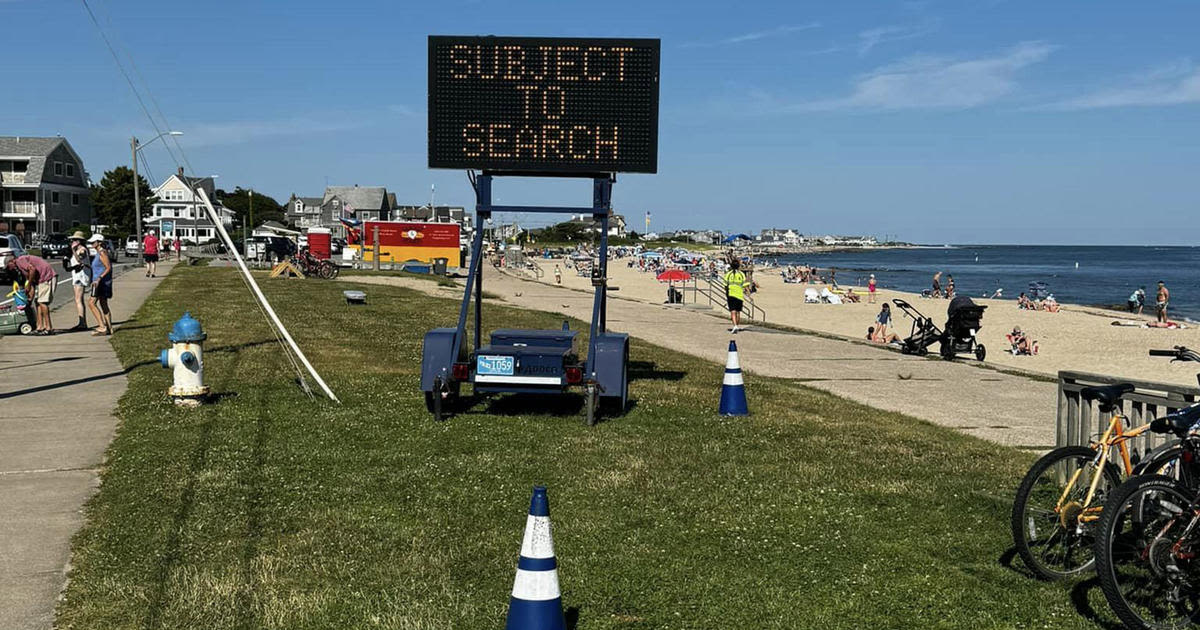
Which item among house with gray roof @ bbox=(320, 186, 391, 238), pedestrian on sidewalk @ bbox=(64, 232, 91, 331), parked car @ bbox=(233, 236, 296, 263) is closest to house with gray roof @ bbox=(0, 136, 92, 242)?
parked car @ bbox=(233, 236, 296, 263)

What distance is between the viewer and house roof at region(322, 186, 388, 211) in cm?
14375

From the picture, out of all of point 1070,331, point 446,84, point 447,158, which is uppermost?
point 446,84

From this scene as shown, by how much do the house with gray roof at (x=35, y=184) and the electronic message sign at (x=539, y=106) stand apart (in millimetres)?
87379

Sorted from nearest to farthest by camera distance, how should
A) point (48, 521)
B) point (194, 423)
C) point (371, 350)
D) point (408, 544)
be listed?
point (408, 544), point (48, 521), point (194, 423), point (371, 350)

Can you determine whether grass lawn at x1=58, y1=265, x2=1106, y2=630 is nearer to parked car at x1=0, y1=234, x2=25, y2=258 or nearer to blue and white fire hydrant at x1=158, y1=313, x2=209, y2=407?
blue and white fire hydrant at x1=158, y1=313, x2=209, y2=407

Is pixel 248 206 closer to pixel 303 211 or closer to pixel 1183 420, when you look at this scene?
pixel 303 211

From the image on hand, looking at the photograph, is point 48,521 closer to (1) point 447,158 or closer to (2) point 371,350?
(1) point 447,158

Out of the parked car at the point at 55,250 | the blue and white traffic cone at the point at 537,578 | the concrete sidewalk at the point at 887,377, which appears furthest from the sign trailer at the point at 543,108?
the parked car at the point at 55,250

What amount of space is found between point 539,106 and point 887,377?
8.83 m

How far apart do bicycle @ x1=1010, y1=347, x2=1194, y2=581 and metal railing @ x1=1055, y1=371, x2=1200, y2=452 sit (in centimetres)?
99

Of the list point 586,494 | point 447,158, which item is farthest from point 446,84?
point 586,494

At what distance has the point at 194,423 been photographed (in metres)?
10.3

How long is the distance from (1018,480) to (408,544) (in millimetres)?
5053

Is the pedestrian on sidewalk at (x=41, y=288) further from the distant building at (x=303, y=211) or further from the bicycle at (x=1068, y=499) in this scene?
the distant building at (x=303, y=211)
